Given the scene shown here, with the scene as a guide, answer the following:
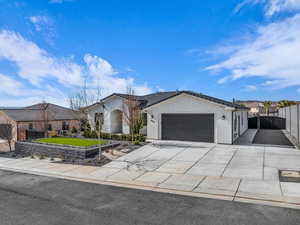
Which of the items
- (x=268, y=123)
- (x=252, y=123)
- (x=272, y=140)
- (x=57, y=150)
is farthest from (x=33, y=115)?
(x=268, y=123)

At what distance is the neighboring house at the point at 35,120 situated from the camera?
82.1ft

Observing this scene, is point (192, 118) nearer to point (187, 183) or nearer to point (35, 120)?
Answer: point (187, 183)

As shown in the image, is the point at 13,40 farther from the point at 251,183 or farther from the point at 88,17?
the point at 251,183

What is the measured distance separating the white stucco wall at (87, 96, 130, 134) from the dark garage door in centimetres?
540

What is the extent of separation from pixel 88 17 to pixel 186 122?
10.0m

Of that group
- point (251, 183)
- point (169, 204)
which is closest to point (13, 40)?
point (169, 204)

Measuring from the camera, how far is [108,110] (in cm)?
2289

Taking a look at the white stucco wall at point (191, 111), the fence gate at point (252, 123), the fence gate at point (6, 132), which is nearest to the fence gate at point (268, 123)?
the fence gate at point (252, 123)

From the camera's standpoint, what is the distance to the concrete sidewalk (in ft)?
22.8

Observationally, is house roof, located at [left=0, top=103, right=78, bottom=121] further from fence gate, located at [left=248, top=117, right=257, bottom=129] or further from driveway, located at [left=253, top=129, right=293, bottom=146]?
fence gate, located at [left=248, top=117, right=257, bottom=129]

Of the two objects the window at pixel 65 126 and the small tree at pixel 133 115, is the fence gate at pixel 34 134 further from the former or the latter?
the small tree at pixel 133 115

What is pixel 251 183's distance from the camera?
7.69 metres

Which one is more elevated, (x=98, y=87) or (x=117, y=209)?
(x=98, y=87)

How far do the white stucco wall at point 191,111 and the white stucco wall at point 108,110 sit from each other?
14.3 ft
